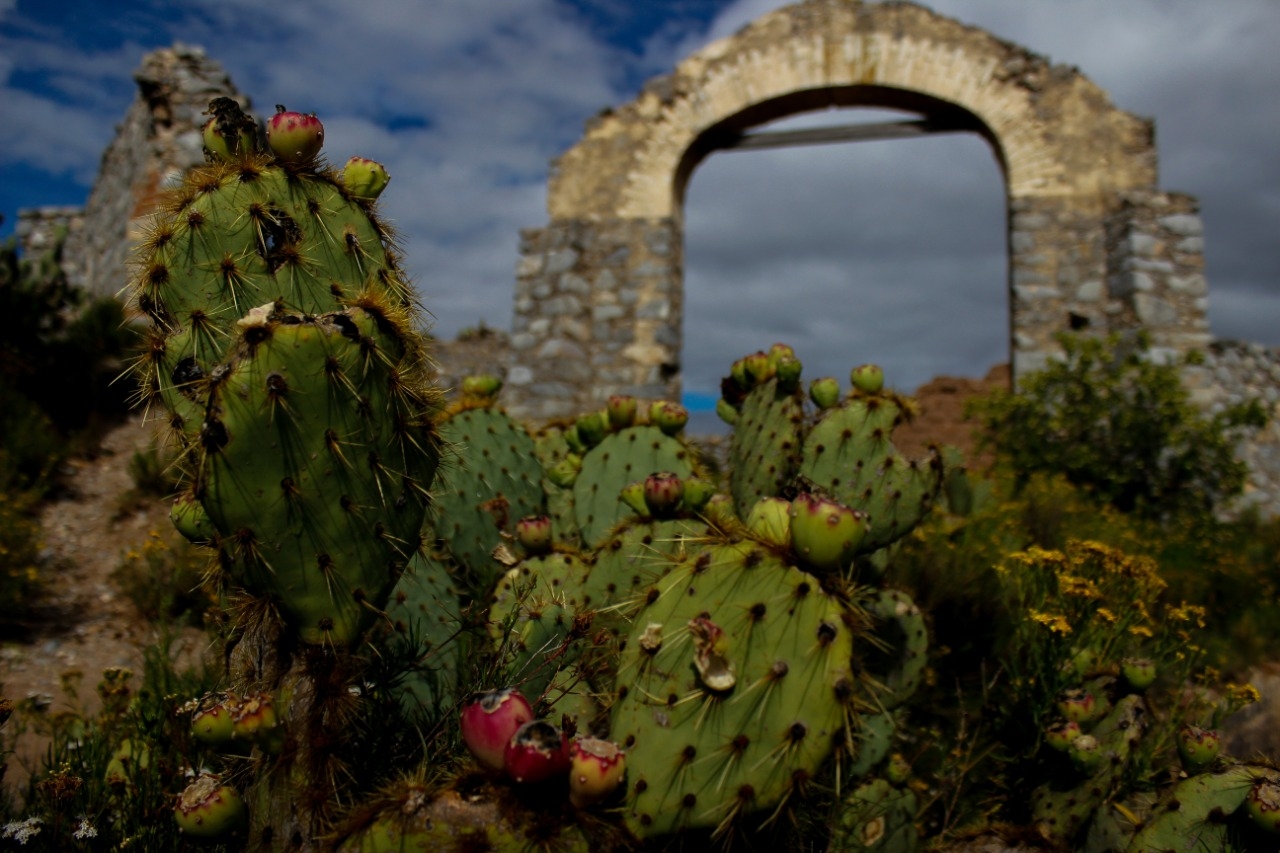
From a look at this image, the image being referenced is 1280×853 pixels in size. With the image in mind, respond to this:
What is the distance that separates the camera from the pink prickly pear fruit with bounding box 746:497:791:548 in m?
1.53

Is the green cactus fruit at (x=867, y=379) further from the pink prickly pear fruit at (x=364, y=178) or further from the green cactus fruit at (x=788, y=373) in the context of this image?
the pink prickly pear fruit at (x=364, y=178)

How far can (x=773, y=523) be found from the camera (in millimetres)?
1603

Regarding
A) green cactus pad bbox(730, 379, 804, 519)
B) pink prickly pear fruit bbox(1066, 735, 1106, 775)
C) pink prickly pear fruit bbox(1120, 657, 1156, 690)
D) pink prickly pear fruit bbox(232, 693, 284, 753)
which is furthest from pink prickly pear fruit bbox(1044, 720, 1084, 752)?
pink prickly pear fruit bbox(232, 693, 284, 753)

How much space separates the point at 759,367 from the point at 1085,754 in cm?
149

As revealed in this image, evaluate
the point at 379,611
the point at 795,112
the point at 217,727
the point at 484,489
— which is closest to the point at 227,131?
the point at 379,611

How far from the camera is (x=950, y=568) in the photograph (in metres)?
4.11

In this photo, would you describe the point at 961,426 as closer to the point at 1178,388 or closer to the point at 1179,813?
the point at 1178,388

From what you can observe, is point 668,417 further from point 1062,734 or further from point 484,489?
point 1062,734

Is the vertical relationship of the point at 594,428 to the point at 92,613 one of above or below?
above

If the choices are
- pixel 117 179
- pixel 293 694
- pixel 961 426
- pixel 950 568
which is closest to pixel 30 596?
pixel 293 694

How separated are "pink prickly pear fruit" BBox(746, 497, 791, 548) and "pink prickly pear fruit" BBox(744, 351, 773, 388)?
1.44m

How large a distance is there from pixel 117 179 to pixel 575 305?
5251 mm

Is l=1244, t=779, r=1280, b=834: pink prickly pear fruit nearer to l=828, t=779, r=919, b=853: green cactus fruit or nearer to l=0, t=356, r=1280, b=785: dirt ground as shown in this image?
l=828, t=779, r=919, b=853: green cactus fruit

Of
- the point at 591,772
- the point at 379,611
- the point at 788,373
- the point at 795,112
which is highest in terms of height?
the point at 795,112
